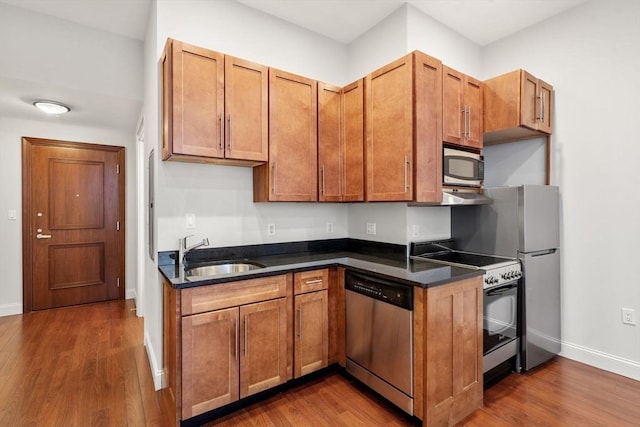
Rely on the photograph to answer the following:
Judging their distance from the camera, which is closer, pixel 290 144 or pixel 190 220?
pixel 190 220

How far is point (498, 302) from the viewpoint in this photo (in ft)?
7.88

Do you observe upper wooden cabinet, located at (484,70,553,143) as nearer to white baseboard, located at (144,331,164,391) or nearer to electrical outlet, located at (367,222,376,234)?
electrical outlet, located at (367,222,376,234)

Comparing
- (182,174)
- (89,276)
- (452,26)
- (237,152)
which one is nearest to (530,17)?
(452,26)

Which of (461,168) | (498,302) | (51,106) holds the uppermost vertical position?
(51,106)

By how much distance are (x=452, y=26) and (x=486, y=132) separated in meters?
1.10

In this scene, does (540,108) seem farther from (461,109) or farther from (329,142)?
(329,142)

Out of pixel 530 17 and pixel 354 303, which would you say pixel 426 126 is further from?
pixel 530 17

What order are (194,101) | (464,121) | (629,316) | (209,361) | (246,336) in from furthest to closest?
(464,121) < (629,316) < (194,101) < (246,336) < (209,361)

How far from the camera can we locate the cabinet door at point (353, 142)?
2.69m

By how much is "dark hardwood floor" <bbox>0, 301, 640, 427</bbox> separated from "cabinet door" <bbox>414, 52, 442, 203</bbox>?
1.47 meters

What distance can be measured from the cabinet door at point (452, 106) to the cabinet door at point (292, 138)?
103 cm

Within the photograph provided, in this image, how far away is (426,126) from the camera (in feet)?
7.59

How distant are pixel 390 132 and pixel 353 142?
42 cm

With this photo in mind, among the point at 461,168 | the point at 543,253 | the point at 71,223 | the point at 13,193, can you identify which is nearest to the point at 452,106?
the point at 461,168
